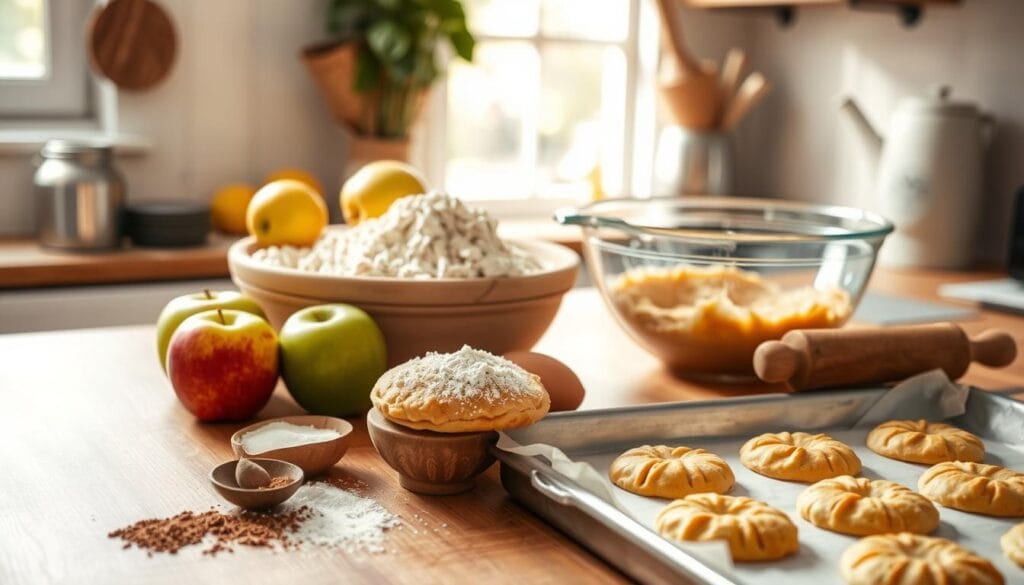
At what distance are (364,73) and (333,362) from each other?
5.05ft

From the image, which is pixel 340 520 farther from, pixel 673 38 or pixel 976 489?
pixel 673 38

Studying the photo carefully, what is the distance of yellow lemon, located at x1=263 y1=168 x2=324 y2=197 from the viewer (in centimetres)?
251

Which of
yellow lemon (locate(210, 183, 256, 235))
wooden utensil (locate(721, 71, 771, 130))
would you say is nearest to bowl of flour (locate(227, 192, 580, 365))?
yellow lemon (locate(210, 183, 256, 235))

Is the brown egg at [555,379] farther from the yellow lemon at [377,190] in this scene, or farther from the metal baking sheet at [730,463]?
the yellow lemon at [377,190]

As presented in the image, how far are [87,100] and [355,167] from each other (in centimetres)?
66

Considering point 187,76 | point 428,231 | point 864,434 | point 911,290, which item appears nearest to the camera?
point 864,434

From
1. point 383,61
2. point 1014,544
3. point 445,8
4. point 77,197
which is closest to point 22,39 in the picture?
point 77,197

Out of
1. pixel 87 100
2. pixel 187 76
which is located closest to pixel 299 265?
pixel 187 76

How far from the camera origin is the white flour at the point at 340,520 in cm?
83

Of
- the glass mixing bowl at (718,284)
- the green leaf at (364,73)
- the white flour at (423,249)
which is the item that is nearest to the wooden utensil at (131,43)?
the green leaf at (364,73)

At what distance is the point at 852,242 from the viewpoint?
4.44 feet

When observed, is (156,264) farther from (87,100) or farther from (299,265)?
(299,265)

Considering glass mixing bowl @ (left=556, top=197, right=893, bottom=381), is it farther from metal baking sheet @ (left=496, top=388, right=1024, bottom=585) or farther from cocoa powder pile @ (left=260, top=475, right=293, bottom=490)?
cocoa powder pile @ (left=260, top=475, right=293, bottom=490)

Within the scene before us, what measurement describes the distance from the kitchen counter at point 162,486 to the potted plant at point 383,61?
1.20 metres
